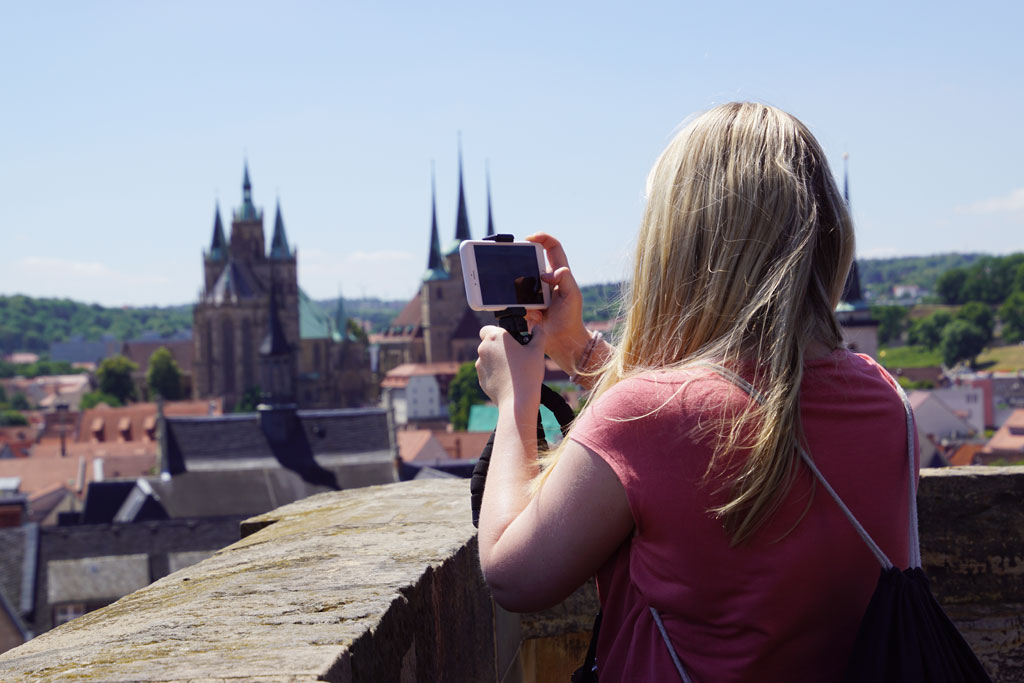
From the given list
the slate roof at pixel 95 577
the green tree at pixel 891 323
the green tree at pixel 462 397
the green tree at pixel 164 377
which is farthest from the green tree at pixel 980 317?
the slate roof at pixel 95 577

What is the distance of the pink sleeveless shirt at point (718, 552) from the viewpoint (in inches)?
51.4

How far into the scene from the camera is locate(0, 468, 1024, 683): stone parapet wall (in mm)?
1470

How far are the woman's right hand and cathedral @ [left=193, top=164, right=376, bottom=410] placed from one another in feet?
246

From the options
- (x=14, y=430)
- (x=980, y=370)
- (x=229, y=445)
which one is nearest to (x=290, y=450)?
(x=229, y=445)

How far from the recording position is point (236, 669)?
52.4 inches

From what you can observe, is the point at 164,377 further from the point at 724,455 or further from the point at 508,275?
the point at 724,455

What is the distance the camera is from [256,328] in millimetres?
80188

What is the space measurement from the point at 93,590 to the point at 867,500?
2998 centimetres

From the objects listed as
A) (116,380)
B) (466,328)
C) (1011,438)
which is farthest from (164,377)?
(1011,438)

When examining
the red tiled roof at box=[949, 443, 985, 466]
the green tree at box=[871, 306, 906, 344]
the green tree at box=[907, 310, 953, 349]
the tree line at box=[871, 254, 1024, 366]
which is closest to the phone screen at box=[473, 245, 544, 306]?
the red tiled roof at box=[949, 443, 985, 466]

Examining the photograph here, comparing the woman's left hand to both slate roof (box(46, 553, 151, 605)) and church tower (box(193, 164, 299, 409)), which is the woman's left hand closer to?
slate roof (box(46, 553, 151, 605))

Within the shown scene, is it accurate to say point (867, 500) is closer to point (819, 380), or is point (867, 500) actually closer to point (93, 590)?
point (819, 380)

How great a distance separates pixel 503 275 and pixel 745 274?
0.45 m

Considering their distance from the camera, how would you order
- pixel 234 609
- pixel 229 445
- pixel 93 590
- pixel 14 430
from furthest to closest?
pixel 14 430 → pixel 229 445 → pixel 93 590 → pixel 234 609
